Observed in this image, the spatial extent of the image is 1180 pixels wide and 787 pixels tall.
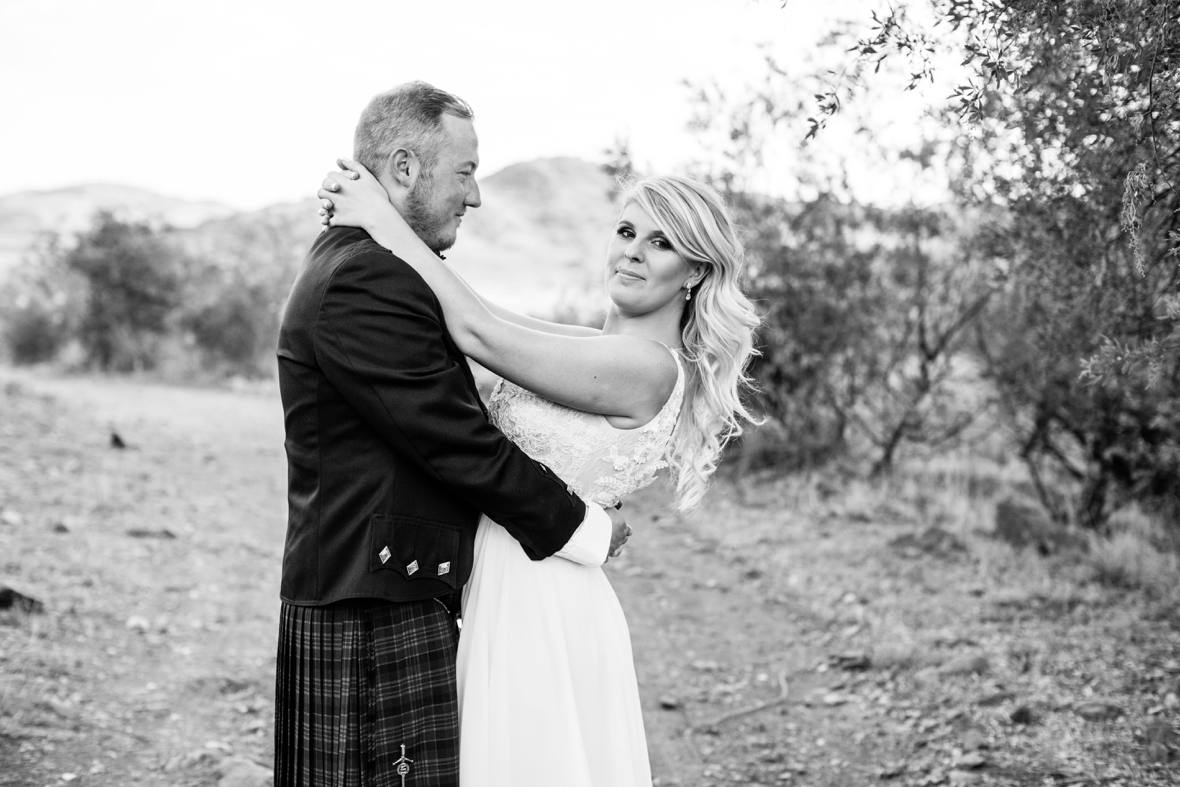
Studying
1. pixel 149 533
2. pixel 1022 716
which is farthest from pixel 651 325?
pixel 149 533

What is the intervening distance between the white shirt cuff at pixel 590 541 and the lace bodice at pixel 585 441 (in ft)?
0.39

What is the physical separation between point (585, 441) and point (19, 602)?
446 cm

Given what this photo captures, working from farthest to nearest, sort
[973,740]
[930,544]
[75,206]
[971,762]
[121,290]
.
A: 1. [75,206]
2. [121,290]
3. [930,544]
4. [973,740]
5. [971,762]

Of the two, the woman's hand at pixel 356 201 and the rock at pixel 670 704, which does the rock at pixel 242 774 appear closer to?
the rock at pixel 670 704

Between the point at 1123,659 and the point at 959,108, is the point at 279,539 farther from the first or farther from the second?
the point at 959,108

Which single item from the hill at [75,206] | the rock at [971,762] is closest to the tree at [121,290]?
the rock at [971,762]

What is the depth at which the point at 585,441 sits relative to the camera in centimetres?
282

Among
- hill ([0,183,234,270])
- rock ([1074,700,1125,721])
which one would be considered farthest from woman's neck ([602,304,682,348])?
hill ([0,183,234,270])

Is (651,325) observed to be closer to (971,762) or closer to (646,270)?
(646,270)

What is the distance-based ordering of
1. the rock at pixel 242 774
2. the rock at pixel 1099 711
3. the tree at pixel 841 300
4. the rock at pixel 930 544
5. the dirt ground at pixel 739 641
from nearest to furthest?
1. the rock at pixel 242 774
2. the dirt ground at pixel 739 641
3. the rock at pixel 1099 711
4. the rock at pixel 930 544
5. the tree at pixel 841 300

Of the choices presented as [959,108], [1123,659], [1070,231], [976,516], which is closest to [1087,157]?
[1070,231]

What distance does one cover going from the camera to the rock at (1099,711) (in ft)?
15.0

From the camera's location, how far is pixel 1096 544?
25.1 feet

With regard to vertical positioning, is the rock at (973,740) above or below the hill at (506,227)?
below
